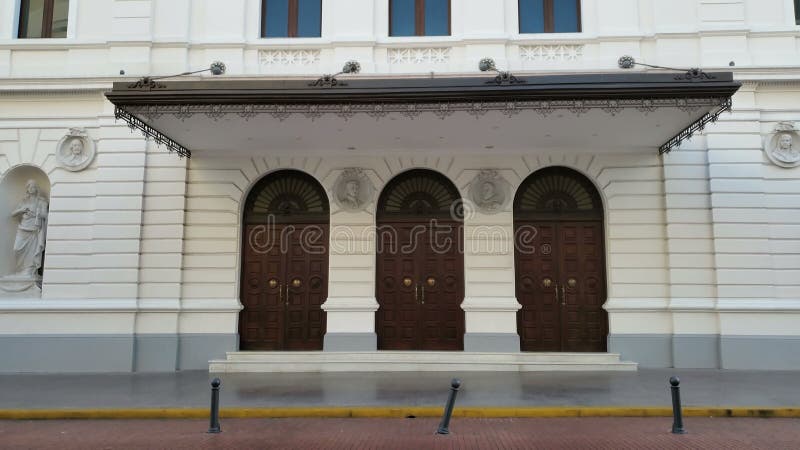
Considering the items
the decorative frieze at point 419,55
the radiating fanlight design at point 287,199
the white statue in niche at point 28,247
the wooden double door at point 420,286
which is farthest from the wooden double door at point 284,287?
the white statue in niche at point 28,247

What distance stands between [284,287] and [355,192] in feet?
9.52

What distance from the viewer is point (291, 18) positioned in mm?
14742

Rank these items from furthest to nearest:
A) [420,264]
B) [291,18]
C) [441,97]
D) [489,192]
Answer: [291,18] < [420,264] < [489,192] < [441,97]

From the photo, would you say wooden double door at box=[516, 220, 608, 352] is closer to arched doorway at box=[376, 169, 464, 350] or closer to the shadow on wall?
arched doorway at box=[376, 169, 464, 350]

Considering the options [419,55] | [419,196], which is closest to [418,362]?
[419,196]


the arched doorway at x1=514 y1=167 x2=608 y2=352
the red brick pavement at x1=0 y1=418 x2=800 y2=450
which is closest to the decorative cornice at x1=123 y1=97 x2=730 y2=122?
the arched doorway at x1=514 y1=167 x2=608 y2=352

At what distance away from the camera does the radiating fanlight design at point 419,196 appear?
14055 mm

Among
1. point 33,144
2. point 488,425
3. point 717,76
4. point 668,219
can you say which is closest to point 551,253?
point 668,219

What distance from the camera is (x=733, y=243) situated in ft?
42.7

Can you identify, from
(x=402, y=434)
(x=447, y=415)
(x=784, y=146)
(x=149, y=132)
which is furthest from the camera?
(x=784, y=146)

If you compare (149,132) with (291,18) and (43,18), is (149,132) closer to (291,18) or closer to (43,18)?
(291,18)

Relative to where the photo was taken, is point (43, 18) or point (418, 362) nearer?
point (418, 362)

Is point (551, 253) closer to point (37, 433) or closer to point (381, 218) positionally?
point (381, 218)

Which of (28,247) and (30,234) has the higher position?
(30,234)
